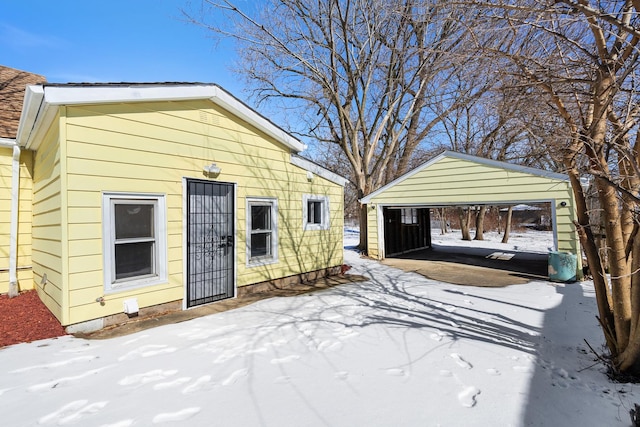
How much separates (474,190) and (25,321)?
10.3 meters

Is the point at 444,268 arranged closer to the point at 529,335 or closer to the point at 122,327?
the point at 529,335

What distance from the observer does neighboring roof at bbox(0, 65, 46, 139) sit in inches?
244

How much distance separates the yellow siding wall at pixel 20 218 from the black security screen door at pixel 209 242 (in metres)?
3.51

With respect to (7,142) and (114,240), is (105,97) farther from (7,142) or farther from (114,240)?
(7,142)

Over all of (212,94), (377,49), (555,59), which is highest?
(377,49)

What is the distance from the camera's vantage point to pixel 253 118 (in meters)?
6.28

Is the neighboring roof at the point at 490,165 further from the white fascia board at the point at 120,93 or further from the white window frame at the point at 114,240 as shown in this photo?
the white window frame at the point at 114,240

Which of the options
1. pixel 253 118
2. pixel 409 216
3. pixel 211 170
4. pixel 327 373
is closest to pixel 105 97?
pixel 211 170

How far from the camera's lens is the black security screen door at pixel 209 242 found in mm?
5359

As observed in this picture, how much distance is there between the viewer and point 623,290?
3113 mm

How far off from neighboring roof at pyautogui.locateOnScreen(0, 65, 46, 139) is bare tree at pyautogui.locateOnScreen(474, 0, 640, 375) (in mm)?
8175

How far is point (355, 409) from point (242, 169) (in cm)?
476

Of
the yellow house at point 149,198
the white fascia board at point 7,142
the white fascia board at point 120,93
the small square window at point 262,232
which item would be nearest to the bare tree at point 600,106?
the white fascia board at point 120,93

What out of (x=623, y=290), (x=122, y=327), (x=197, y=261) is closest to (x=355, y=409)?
(x=623, y=290)
